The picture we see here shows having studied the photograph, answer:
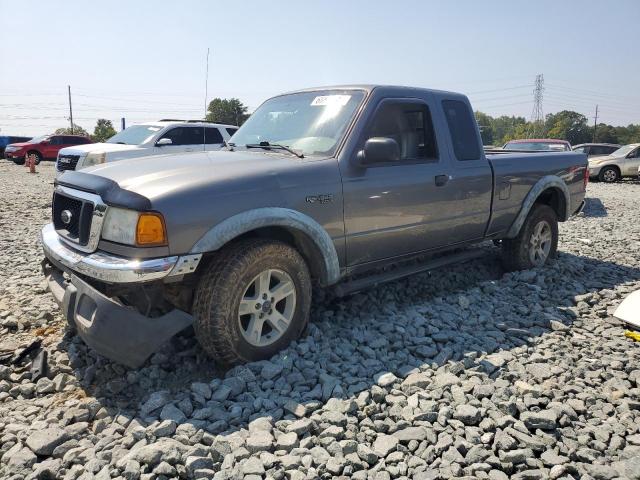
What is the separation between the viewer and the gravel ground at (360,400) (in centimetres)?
245

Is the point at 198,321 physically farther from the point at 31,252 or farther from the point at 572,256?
the point at 572,256

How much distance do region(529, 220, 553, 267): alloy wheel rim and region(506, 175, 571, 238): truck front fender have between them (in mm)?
338

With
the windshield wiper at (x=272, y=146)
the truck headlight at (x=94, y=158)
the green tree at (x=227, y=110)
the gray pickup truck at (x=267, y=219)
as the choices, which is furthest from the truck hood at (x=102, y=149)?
the green tree at (x=227, y=110)

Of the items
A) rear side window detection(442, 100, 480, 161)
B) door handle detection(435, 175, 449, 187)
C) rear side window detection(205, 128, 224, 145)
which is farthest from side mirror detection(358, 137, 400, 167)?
rear side window detection(205, 128, 224, 145)

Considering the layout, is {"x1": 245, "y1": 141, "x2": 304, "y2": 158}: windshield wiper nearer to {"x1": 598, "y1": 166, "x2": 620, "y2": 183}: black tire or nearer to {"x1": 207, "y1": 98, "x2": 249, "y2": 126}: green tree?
{"x1": 598, "y1": 166, "x2": 620, "y2": 183}: black tire

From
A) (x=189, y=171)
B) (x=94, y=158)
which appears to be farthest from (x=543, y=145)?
(x=189, y=171)

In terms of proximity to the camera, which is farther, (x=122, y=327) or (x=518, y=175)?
(x=518, y=175)

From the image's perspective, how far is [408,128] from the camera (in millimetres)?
4418

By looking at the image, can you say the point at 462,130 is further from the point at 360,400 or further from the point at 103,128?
the point at 103,128

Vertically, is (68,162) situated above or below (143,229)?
above

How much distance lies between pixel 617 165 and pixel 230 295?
2115 centimetres

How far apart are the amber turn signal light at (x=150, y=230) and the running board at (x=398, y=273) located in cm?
152

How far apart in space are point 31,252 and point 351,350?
4948mm

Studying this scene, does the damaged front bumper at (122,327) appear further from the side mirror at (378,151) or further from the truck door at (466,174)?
the truck door at (466,174)
